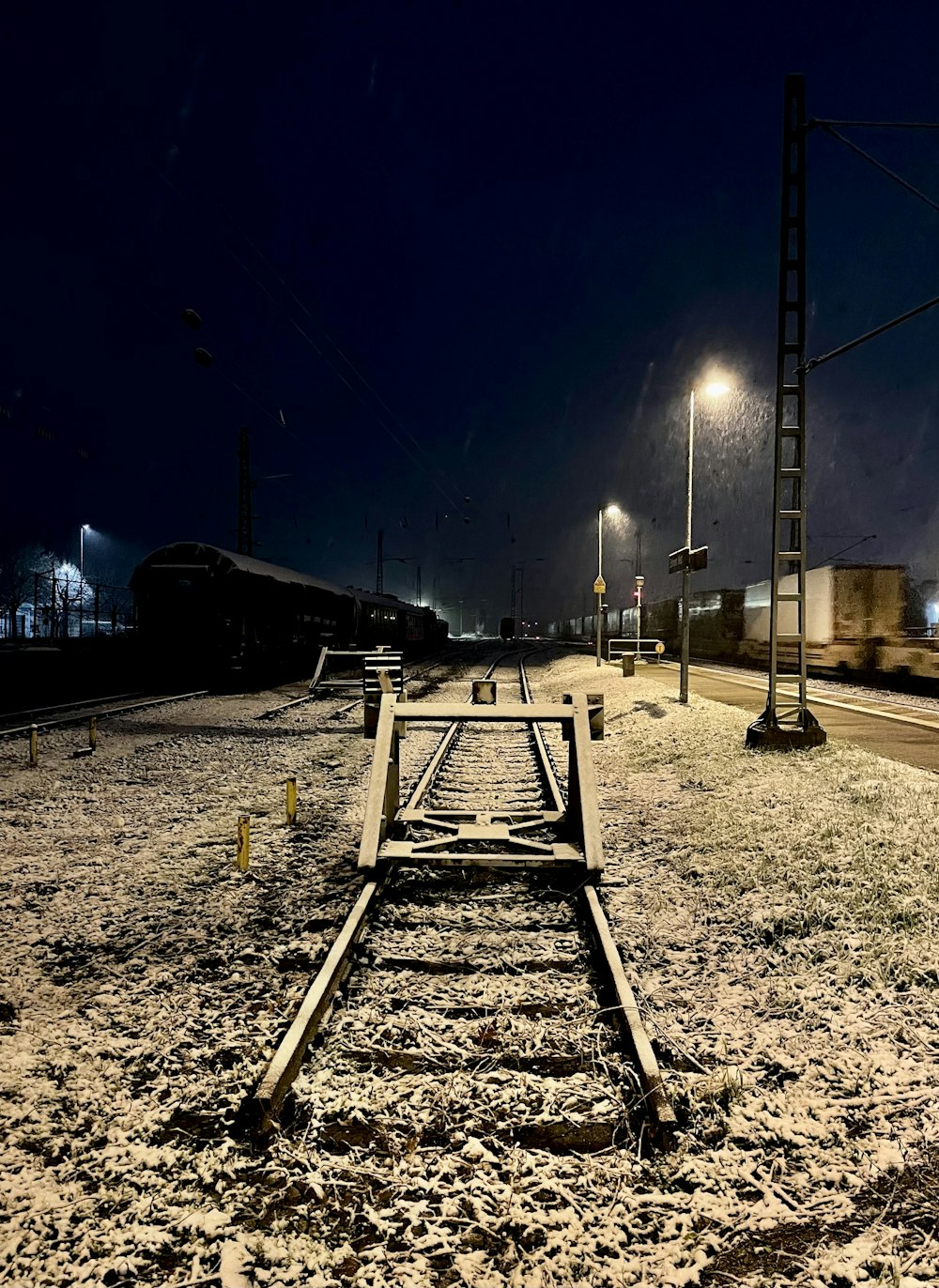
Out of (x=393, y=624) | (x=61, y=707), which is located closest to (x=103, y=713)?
(x=61, y=707)

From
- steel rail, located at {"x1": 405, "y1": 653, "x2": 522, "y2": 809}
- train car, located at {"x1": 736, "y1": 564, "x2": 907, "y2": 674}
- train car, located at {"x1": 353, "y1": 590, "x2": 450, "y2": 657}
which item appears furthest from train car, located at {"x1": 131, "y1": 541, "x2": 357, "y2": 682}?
train car, located at {"x1": 736, "y1": 564, "x2": 907, "y2": 674}

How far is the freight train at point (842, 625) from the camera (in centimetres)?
2523

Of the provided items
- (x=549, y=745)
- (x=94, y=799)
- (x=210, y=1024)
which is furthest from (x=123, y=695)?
(x=210, y=1024)

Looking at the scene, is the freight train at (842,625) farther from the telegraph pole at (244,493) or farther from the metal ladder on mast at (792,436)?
the telegraph pole at (244,493)

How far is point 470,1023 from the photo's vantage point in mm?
3775

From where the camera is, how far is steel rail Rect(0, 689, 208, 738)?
13500mm

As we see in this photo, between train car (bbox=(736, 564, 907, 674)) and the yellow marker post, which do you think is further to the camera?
train car (bbox=(736, 564, 907, 674))

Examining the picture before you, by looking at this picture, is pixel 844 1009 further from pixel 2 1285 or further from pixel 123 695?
pixel 123 695

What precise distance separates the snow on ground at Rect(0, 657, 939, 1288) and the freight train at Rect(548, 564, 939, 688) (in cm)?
1448

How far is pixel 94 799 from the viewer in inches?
337

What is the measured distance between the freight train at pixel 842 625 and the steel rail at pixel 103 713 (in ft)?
56.1

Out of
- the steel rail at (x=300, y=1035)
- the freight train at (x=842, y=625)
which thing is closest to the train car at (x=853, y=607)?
the freight train at (x=842, y=625)

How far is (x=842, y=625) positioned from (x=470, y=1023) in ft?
107

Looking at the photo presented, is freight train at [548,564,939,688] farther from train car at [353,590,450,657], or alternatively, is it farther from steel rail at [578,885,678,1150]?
steel rail at [578,885,678,1150]
